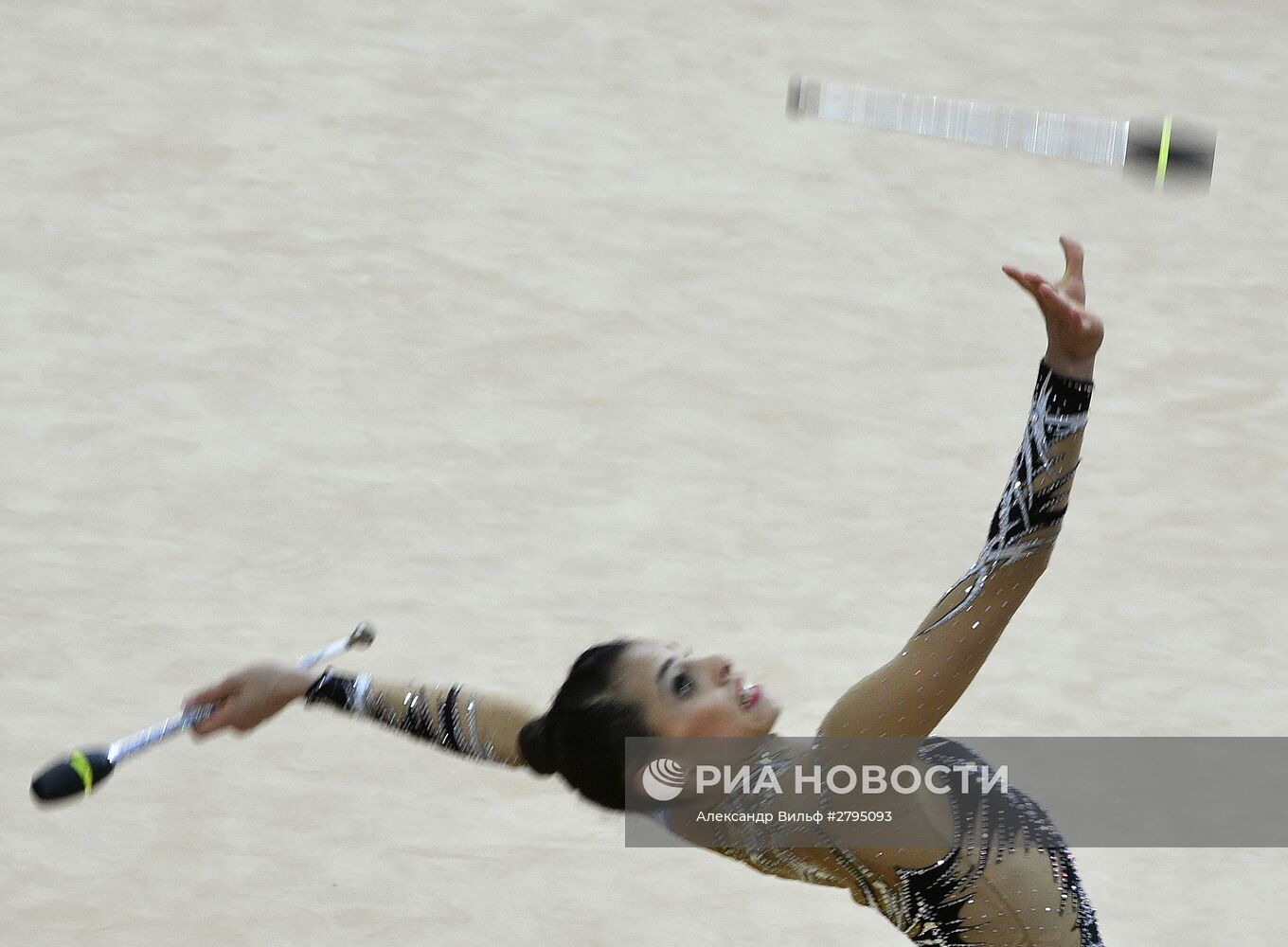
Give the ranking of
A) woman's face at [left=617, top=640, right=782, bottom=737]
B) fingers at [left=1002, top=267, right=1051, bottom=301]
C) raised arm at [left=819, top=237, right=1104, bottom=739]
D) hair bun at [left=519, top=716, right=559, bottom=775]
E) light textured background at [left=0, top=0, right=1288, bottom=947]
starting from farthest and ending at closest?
1. light textured background at [left=0, top=0, right=1288, bottom=947]
2. hair bun at [left=519, top=716, right=559, bottom=775]
3. woman's face at [left=617, top=640, right=782, bottom=737]
4. raised arm at [left=819, top=237, right=1104, bottom=739]
5. fingers at [left=1002, top=267, right=1051, bottom=301]

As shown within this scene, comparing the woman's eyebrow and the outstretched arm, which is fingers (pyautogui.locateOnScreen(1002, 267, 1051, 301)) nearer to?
the woman's eyebrow

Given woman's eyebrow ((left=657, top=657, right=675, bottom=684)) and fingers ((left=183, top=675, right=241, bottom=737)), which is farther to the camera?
fingers ((left=183, top=675, right=241, bottom=737))

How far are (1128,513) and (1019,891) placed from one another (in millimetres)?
2576

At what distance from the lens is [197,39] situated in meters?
6.54

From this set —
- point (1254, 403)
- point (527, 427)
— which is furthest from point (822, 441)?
point (1254, 403)

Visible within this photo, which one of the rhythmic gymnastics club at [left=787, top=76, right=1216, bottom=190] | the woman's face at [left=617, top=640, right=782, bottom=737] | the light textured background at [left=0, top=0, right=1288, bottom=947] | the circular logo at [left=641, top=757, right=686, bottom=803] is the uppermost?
the rhythmic gymnastics club at [left=787, top=76, right=1216, bottom=190]

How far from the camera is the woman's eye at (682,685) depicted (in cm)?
235

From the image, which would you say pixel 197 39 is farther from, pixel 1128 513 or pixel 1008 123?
pixel 1008 123

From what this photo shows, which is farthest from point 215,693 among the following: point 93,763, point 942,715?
point 942,715

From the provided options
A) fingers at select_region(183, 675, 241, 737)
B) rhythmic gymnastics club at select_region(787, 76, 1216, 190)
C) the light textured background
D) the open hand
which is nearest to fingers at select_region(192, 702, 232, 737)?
fingers at select_region(183, 675, 241, 737)

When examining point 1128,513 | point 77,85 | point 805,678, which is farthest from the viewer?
point 77,85

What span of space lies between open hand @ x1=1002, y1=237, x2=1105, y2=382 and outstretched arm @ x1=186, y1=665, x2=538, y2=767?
0.99m

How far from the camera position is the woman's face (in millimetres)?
2334

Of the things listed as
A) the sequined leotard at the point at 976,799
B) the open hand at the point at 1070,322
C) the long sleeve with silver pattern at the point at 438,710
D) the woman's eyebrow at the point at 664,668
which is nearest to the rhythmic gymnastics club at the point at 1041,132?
the open hand at the point at 1070,322
